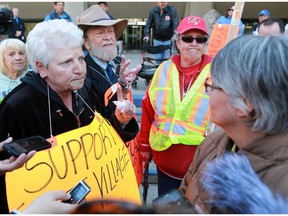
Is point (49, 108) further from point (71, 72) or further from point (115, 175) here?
point (115, 175)

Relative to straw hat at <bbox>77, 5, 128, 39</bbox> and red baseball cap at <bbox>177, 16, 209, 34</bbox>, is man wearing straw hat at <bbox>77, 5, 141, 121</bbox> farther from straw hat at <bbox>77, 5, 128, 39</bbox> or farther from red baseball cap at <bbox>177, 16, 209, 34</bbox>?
red baseball cap at <bbox>177, 16, 209, 34</bbox>

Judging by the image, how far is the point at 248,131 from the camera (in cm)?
121

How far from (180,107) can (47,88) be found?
3.06 feet

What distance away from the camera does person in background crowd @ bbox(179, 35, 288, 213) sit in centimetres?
105

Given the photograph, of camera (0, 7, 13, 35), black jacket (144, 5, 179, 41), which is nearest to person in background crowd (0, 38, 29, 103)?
camera (0, 7, 13, 35)

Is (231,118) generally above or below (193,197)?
above

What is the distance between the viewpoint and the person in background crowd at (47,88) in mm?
1800

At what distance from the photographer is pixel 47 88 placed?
1888 mm

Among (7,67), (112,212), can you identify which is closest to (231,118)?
(112,212)

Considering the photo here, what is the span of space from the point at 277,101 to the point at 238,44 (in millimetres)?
245

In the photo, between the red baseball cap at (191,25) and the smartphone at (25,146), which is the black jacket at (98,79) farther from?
the smartphone at (25,146)

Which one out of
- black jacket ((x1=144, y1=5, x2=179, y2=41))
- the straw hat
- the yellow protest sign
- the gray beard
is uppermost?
the straw hat

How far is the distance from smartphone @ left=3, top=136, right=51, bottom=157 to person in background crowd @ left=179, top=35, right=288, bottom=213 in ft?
2.51

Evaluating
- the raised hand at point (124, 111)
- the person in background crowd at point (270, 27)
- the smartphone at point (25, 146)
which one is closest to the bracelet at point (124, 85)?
the raised hand at point (124, 111)
